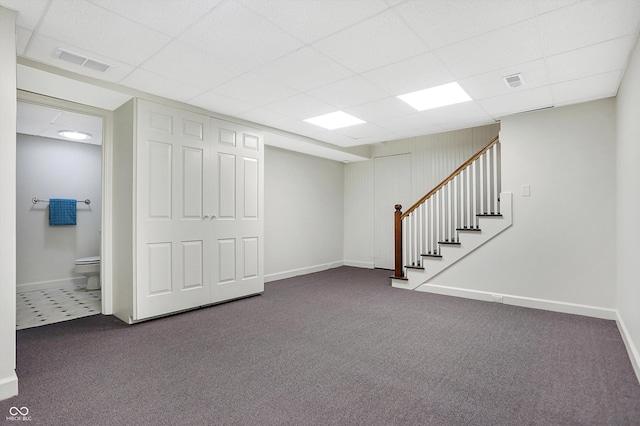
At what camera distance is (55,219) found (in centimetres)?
521

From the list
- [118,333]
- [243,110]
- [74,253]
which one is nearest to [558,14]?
[243,110]

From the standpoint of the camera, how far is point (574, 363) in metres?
2.53

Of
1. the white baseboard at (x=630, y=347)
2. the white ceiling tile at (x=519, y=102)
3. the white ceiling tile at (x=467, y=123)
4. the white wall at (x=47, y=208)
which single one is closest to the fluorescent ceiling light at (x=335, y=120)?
the white ceiling tile at (x=467, y=123)

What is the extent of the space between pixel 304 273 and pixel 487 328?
3.78 meters

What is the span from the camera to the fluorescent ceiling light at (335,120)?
4.32 meters

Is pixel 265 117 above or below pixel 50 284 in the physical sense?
above

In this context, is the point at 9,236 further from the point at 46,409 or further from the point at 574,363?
the point at 574,363

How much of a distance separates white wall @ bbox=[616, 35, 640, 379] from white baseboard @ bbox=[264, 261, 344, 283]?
15.3 feet

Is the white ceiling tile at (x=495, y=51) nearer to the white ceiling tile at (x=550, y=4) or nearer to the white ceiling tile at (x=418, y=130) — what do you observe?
the white ceiling tile at (x=550, y=4)

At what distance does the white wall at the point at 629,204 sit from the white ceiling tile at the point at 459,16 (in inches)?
44.3

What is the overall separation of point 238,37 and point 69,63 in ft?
5.28

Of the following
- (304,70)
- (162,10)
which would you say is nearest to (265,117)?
(304,70)

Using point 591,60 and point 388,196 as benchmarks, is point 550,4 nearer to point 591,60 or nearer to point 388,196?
point 591,60

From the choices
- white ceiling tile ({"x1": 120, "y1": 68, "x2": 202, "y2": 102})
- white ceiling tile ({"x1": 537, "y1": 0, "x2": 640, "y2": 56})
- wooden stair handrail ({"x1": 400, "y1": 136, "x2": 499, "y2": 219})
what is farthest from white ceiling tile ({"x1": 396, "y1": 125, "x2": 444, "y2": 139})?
white ceiling tile ({"x1": 120, "y1": 68, "x2": 202, "y2": 102})
